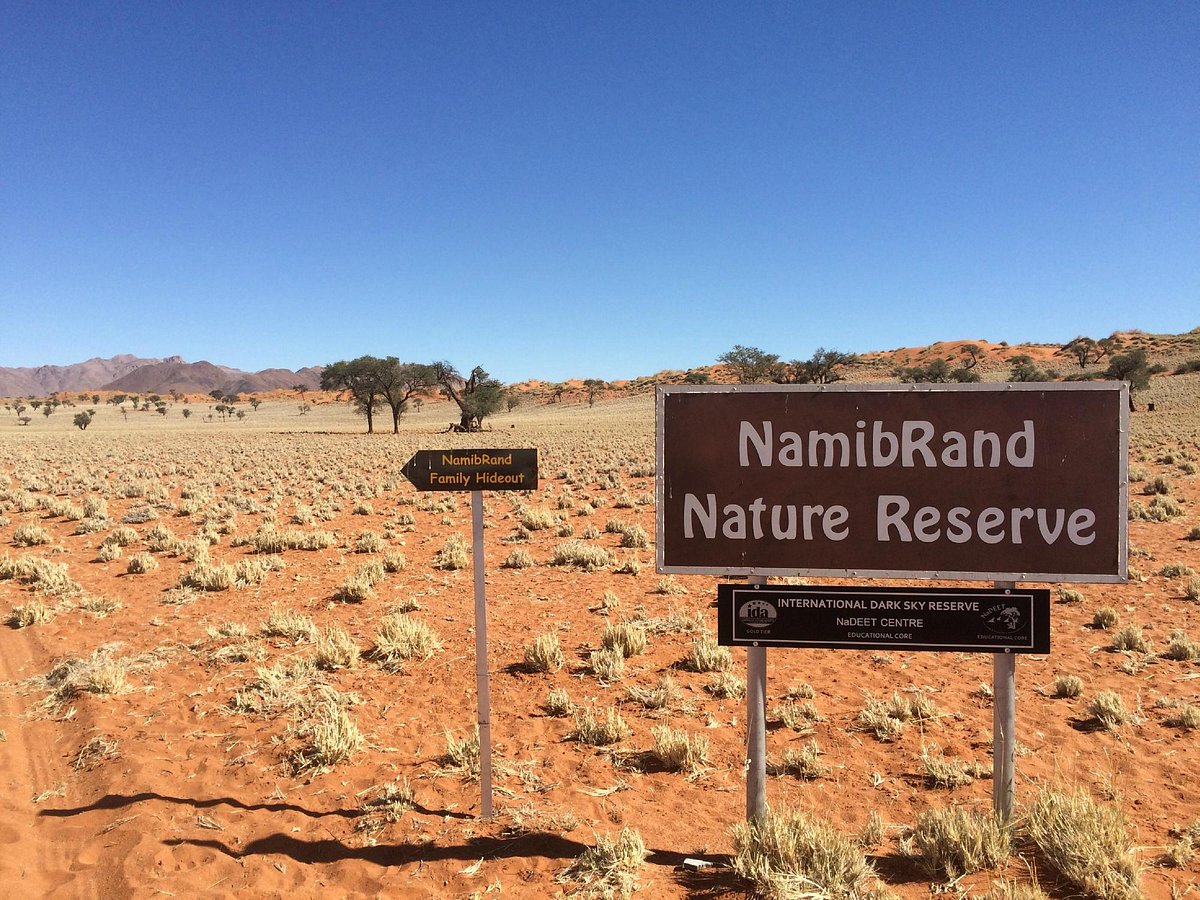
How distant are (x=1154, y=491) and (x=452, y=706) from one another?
20555 mm

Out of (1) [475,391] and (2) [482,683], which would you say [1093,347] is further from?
(2) [482,683]

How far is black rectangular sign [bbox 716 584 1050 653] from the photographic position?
3609 millimetres

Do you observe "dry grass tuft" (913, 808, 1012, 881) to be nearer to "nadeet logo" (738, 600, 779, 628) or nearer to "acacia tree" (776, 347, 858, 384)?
"nadeet logo" (738, 600, 779, 628)

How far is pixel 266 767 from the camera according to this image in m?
5.11

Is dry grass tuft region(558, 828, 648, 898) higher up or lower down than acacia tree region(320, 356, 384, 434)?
lower down

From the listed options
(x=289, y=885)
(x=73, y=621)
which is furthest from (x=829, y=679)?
(x=73, y=621)

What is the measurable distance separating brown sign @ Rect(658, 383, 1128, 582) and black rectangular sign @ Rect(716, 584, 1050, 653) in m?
0.15

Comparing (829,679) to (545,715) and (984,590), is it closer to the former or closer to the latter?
(545,715)

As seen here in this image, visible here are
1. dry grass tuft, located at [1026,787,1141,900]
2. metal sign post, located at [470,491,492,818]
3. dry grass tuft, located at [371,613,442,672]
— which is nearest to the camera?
dry grass tuft, located at [1026,787,1141,900]

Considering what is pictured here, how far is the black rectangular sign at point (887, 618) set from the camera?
11.8 ft

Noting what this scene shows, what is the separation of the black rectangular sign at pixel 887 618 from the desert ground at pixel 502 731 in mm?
1179

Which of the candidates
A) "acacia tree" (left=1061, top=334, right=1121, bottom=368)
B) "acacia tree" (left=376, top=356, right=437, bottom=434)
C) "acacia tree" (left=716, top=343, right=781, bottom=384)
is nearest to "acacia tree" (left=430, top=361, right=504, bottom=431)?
"acacia tree" (left=376, top=356, right=437, bottom=434)

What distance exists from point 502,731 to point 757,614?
309 centimetres

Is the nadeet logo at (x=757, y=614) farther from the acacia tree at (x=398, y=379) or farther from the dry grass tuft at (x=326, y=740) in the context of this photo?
the acacia tree at (x=398, y=379)
